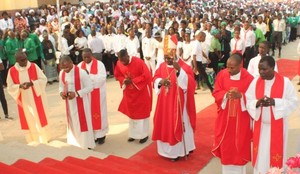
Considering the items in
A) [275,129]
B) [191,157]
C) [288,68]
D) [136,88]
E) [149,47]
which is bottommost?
[191,157]

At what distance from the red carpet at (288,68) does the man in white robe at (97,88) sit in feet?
24.6

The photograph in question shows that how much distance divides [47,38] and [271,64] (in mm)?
9020

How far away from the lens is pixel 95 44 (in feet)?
42.9

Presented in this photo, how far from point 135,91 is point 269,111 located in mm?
2954

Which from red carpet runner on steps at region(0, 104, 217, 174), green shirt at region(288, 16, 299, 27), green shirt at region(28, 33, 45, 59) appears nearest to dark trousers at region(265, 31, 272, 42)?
green shirt at region(288, 16, 299, 27)

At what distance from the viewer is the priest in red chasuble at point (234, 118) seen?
574 cm

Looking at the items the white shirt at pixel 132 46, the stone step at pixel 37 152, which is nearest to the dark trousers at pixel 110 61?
the white shirt at pixel 132 46

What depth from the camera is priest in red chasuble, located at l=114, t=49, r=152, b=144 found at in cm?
750

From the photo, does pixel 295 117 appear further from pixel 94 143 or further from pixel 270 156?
pixel 94 143

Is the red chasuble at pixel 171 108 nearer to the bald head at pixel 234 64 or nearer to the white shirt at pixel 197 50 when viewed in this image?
the bald head at pixel 234 64

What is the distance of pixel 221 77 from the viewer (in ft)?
19.4

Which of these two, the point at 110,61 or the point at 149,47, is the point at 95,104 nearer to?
the point at 149,47

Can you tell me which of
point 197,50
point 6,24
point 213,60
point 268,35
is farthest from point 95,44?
point 268,35

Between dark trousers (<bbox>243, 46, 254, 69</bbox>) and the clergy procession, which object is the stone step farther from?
dark trousers (<bbox>243, 46, 254, 69</bbox>)
